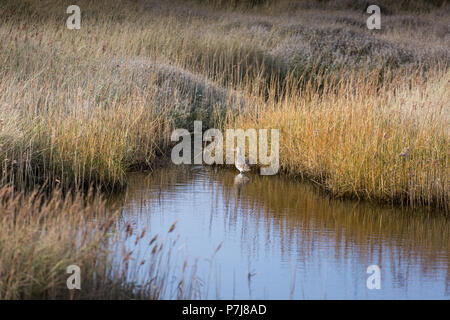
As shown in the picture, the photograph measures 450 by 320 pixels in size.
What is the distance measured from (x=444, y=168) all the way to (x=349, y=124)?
4.51ft

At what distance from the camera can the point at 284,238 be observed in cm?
620

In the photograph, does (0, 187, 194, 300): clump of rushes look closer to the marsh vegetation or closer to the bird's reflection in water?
the marsh vegetation

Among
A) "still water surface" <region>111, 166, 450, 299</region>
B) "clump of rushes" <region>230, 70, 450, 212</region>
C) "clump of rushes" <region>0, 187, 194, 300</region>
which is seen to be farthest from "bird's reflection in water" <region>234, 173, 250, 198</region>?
"clump of rushes" <region>0, 187, 194, 300</region>

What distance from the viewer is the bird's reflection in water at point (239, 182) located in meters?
8.18

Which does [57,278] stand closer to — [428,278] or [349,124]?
[428,278]

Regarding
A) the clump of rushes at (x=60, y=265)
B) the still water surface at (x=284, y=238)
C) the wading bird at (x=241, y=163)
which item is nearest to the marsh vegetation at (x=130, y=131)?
the clump of rushes at (x=60, y=265)

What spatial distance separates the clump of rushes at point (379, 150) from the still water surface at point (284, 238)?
260mm

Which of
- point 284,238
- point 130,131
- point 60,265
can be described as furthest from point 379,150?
point 60,265

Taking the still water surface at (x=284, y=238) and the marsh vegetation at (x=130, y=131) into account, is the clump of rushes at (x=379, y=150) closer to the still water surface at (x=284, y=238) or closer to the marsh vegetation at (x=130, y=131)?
the marsh vegetation at (x=130, y=131)

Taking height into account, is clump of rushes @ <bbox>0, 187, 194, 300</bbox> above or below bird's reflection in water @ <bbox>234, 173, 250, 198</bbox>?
above

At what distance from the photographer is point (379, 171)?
752 centimetres

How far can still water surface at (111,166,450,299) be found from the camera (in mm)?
5012

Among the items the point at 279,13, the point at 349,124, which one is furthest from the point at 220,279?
the point at 279,13

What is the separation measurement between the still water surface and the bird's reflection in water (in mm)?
14
